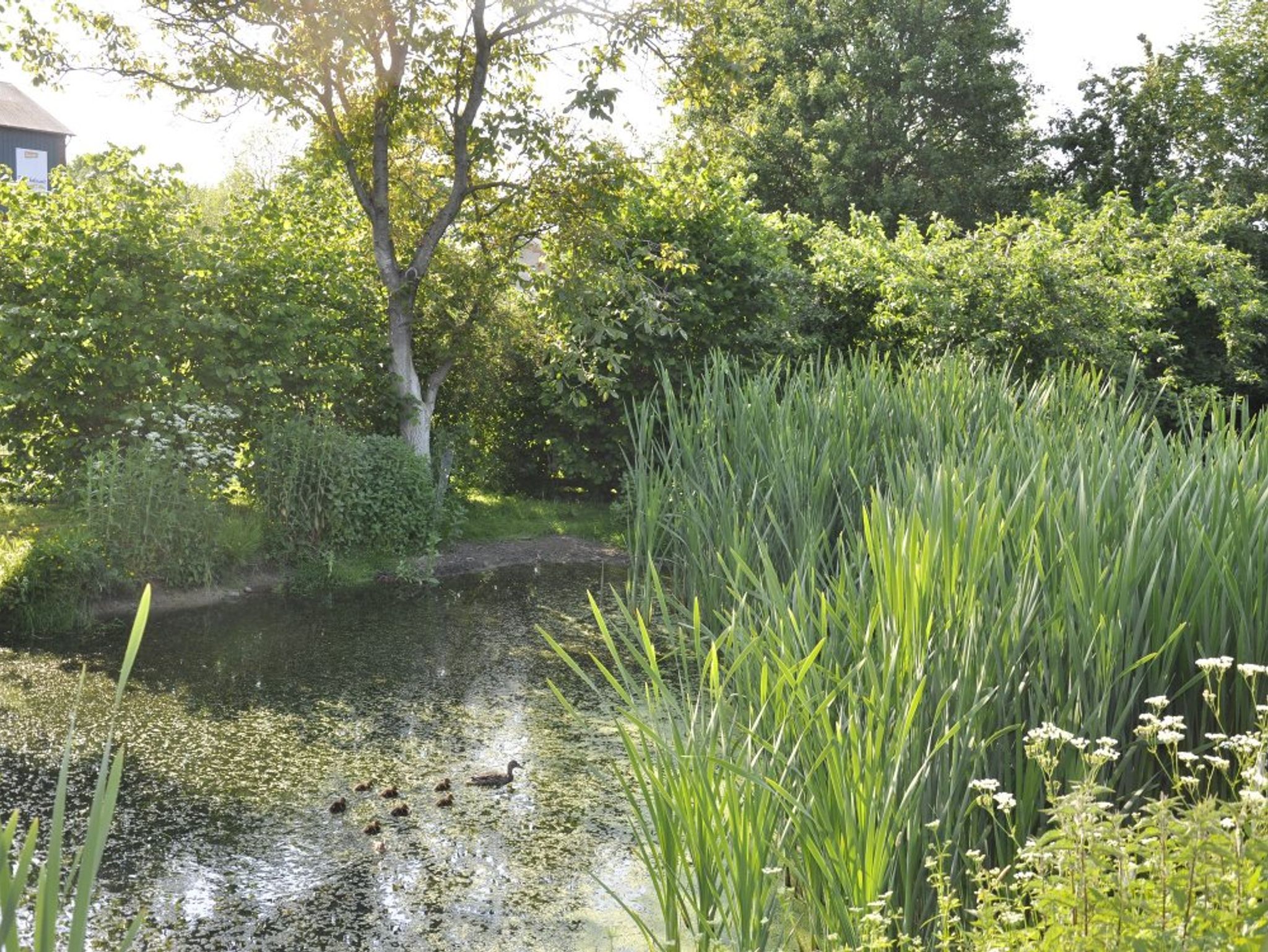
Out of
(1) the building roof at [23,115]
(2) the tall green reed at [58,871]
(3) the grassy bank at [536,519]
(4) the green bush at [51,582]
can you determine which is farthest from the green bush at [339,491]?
(1) the building roof at [23,115]

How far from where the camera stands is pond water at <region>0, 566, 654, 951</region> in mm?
3752

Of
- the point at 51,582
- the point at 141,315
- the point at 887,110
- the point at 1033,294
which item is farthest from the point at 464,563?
the point at 887,110

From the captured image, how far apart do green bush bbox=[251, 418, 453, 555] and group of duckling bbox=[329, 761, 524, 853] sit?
14.3 ft

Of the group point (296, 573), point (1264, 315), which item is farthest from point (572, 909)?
point (1264, 315)

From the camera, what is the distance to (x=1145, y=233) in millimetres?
16375

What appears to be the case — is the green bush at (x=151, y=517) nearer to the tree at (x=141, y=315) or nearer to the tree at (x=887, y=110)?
the tree at (x=141, y=315)

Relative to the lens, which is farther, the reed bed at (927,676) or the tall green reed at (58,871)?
the reed bed at (927,676)

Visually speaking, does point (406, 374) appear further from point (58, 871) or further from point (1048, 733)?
point (58, 871)

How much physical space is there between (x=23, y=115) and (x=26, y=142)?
3.77 feet

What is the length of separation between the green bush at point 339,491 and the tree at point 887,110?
51.4ft

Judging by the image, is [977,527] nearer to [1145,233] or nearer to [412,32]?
[412,32]

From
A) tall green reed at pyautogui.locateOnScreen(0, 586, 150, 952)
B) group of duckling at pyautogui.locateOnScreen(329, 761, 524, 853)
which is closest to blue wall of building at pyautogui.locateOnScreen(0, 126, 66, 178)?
group of duckling at pyautogui.locateOnScreen(329, 761, 524, 853)

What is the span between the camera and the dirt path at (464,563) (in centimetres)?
793

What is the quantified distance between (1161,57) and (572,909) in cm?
2699
